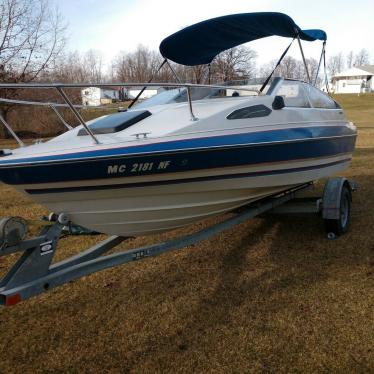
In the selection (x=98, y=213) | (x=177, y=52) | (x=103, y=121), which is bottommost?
(x=98, y=213)

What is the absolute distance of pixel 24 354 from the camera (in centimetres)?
290

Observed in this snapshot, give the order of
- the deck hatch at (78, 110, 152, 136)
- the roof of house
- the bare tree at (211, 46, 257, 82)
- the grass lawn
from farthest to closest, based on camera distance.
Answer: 1. the roof of house
2. the bare tree at (211, 46, 257, 82)
3. the deck hatch at (78, 110, 152, 136)
4. the grass lawn

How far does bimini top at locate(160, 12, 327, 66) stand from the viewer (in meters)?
4.25

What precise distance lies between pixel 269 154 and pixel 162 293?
158cm

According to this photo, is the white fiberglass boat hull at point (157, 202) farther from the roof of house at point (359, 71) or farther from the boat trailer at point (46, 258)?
the roof of house at point (359, 71)

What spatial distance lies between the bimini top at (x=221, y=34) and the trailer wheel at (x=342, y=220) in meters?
1.98

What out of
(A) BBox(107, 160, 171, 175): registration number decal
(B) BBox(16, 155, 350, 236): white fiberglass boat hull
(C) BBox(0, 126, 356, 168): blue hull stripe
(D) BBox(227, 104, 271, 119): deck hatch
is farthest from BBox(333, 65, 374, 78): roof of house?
(A) BBox(107, 160, 171, 175): registration number decal

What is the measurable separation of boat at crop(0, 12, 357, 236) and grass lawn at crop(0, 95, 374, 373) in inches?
27.4

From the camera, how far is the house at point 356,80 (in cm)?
7922

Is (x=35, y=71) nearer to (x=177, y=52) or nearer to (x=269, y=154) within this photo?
(x=177, y=52)

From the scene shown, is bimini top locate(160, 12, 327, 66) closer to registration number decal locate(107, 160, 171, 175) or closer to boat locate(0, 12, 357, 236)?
boat locate(0, 12, 357, 236)

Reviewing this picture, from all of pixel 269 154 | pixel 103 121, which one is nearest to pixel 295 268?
pixel 269 154

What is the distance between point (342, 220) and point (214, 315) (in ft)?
7.70

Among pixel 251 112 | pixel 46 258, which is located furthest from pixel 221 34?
pixel 46 258
